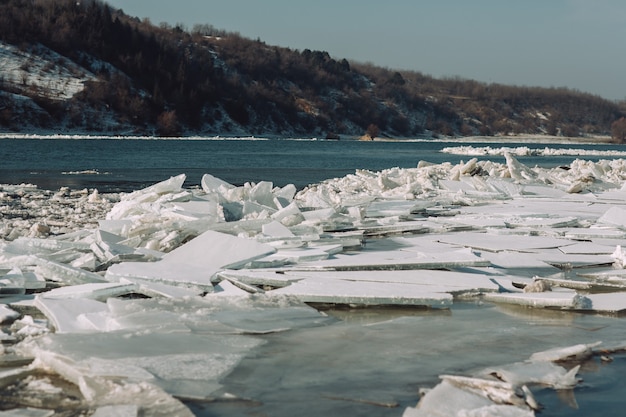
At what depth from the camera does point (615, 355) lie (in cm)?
295

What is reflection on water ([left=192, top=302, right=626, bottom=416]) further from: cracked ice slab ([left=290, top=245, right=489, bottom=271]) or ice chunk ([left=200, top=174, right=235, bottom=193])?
ice chunk ([left=200, top=174, right=235, bottom=193])

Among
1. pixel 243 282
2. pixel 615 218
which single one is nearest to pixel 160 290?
pixel 243 282

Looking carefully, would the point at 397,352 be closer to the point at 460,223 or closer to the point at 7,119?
the point at 460,223

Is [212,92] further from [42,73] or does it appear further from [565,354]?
[565,354]

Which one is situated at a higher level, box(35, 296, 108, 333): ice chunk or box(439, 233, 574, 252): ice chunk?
box(439, 233, 574, 252): ice chunk

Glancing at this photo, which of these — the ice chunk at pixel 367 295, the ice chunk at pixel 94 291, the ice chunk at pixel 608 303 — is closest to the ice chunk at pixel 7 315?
the ice chunk at pixel 94 291

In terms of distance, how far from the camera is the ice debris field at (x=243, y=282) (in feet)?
8.13

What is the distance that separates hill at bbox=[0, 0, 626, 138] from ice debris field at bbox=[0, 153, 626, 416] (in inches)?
2138

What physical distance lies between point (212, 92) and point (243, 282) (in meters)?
77.8

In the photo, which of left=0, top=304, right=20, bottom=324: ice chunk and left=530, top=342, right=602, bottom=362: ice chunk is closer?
left=530, top=342, right=602, bottom=362: ice chunk

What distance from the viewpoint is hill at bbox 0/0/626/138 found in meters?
64.1

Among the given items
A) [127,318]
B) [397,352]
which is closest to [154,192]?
[127,318]

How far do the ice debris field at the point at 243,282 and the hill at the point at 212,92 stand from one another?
5431 cm

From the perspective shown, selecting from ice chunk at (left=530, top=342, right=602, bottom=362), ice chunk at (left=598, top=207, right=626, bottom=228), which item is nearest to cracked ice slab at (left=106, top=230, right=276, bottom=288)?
ice chunk at (left=530, top=342, right=602, bottom=362)
